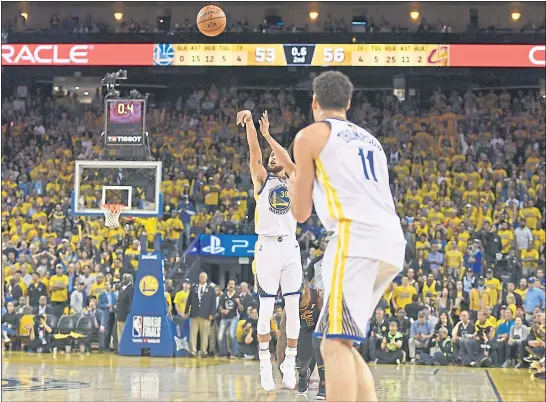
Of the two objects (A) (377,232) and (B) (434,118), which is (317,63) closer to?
(B) (434,118)

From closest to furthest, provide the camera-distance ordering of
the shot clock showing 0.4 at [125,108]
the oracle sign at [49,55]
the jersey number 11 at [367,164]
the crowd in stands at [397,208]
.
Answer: the jersey number 11 at [367,164]
the crowd in stands at [397,208]
the shot clock showing 0.4 at [125,108]
the oracle sign at [49,55]

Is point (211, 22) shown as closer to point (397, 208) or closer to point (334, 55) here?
point (397, 208)

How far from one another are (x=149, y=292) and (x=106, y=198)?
2521 millimetres

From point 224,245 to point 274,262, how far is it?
13468mm

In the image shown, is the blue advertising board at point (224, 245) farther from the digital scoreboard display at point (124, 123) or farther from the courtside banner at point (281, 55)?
the courtside banner at point (281, 55)

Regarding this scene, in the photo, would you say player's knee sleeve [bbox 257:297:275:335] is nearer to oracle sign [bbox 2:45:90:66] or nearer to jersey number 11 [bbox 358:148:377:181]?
jersey number 11 [bbox 358:148:377:181]

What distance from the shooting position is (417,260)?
22828 mm

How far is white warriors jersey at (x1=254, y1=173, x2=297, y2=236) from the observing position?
10836 mm

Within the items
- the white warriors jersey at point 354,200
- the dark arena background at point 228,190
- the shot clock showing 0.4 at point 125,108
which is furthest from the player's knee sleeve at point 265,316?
the shot clock showing 0.4 at point 125,108

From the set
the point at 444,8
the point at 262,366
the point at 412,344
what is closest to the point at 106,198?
the point at 412,344

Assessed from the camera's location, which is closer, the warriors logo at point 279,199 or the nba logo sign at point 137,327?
the warriors logo at point 279,199

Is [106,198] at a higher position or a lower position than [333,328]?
higher

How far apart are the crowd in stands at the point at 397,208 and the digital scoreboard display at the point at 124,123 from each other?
3.45 m

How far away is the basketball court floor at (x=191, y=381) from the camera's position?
40.0ft
